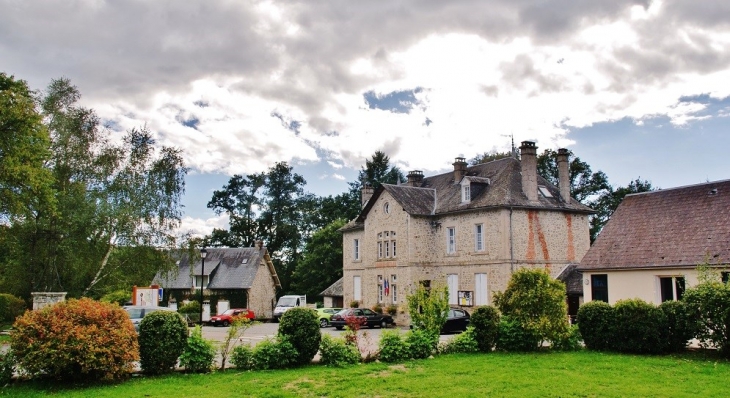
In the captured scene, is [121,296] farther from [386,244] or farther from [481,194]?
[481,194]

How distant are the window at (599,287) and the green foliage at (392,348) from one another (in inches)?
608

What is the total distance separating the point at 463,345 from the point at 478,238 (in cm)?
1772

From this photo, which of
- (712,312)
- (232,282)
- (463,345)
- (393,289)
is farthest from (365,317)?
(232,282)

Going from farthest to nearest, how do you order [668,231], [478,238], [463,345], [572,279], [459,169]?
1. [459,169]
2. [478,238]
3. [572,279]
4. [668,231]
5. [463,345]

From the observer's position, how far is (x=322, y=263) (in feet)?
185

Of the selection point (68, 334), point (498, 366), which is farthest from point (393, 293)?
point (68, 334)

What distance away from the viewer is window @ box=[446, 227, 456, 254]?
36.1m

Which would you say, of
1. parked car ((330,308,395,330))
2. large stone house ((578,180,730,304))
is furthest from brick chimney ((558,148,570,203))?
parked car ((330,308,395,330))

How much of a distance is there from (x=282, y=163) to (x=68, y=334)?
57.3 meters

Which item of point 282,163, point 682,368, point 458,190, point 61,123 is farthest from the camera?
point 282,163

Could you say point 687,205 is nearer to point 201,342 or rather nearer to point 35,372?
point 201,342

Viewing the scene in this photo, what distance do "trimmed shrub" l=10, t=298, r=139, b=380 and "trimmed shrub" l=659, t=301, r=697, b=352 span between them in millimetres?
13964

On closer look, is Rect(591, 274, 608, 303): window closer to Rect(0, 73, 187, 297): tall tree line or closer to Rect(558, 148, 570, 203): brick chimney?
Rect(558, 148, 570, 203): brick chimney

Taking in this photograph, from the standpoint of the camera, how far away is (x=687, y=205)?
A: 88.7 ft
